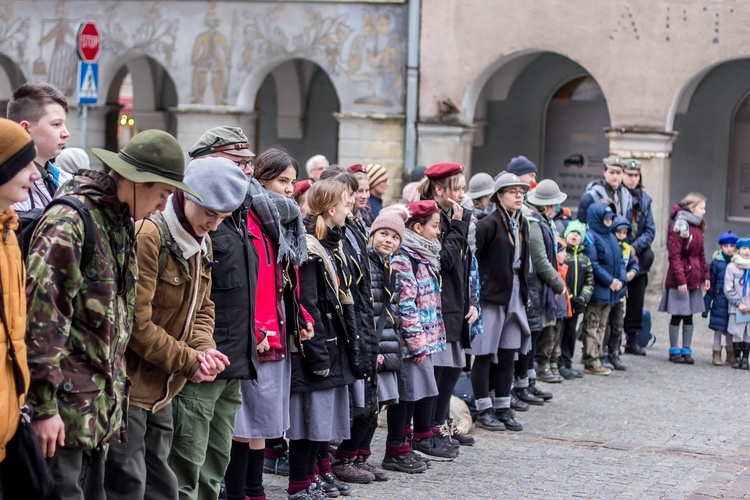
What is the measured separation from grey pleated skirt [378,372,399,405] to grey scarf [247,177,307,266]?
1471 millimetres

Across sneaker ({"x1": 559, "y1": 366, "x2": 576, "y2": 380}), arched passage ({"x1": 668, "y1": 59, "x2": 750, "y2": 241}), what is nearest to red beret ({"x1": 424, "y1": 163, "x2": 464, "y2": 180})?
sneaker ({"x1": 559, "y1": 366, "x2": 576, "y2": 380})

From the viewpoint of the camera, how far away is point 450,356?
880 cm

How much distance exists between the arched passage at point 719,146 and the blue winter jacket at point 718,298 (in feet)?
26.3

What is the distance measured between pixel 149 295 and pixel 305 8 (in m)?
15.6

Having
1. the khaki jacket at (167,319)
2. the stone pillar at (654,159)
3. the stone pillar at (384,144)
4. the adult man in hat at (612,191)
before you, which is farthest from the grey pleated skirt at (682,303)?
the khaki jacket at (167,319)

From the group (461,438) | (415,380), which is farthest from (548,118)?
(415,380)

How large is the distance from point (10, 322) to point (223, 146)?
7.50ft

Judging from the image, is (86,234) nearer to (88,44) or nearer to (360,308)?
(360,308)

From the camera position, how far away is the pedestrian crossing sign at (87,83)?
47.9 ft

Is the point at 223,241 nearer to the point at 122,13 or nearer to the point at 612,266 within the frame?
the point at 612,266

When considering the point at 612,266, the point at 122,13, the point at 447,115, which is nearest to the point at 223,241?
the point at 612,266

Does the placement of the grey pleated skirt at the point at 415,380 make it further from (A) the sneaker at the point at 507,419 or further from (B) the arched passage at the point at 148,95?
(B) the arched passage at the point at 148,95

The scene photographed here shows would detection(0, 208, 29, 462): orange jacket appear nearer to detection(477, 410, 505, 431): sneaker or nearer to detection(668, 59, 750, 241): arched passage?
detection(477, 410, 505, 431): sneaker

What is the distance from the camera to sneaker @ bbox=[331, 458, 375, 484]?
7848 millimetres
